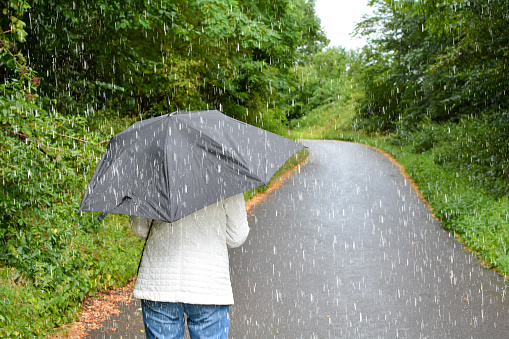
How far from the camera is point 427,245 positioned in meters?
8.42

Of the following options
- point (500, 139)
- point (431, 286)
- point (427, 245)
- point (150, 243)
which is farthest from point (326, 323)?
point (500, 139)

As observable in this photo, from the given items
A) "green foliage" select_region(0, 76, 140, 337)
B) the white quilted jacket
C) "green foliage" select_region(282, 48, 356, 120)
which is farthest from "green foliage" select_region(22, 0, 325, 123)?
"green foliage" select_region(282, 48, 356, 120)

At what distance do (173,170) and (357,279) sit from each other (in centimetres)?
482

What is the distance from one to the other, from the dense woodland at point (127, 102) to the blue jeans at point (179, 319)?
239 centimetres

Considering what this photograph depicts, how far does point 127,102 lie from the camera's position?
12.5m

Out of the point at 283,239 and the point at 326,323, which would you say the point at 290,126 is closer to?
the point at 283,239

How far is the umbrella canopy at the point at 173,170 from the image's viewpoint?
8.47 feet

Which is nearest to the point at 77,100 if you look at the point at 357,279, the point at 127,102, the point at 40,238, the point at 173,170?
the point at 127,102

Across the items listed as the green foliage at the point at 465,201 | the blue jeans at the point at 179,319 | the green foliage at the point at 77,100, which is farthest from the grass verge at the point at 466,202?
the green foliage at the point at 77,100

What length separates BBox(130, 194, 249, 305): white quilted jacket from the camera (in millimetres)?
2521

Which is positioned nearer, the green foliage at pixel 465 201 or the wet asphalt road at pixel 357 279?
the wet asphalt road at pixel 357 279

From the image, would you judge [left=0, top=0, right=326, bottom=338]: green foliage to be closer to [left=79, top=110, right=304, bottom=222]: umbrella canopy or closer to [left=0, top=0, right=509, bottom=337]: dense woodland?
[left=0, top=0, right=509, bottom=337]: dense woodland

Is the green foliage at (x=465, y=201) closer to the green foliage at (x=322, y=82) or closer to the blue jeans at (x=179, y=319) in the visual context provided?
the blue jeans at (x=179, y=319)

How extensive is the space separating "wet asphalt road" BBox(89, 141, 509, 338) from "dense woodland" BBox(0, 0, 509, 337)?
0.92 metres
